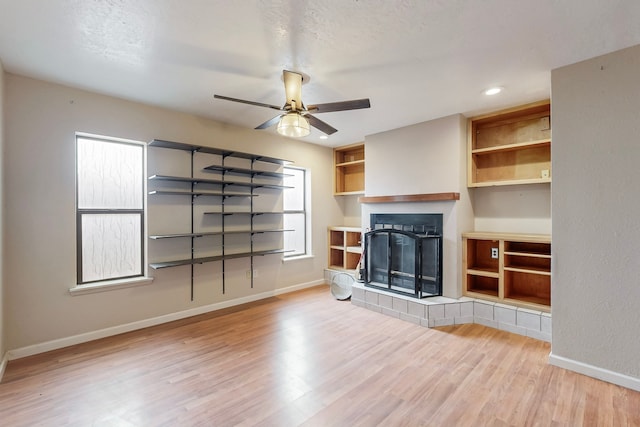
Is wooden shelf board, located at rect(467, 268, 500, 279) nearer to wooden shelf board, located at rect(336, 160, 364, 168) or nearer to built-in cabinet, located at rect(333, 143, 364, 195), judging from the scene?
built-in cabinet, located at rect(333, 143, 364, 195)

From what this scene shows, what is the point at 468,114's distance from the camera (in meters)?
3.62

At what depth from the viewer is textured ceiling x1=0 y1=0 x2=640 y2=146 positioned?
1797 mm

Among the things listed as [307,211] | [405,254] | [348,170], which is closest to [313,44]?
[405,254]

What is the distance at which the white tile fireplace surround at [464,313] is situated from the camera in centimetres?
307

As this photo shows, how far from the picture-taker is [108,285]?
309cm

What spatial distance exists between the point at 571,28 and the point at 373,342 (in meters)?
2.98

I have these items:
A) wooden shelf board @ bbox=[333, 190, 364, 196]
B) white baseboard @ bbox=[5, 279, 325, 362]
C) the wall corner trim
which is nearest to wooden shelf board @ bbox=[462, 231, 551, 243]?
wooden shelf board @ bbox=[333, 190, 364, 196]

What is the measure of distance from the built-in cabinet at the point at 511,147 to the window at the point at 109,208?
161 inches

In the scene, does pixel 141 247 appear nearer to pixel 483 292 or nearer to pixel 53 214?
pixel 53 214

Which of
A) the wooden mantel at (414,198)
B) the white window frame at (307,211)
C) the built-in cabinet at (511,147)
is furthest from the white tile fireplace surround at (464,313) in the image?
the white window frame at (307,211)

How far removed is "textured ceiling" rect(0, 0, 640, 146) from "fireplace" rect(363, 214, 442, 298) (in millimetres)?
1607

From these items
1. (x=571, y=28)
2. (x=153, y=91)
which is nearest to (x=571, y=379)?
(x=571, y=28)

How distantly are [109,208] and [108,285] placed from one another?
2.74ft

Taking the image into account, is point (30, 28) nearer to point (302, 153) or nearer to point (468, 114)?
point (302, 153)
